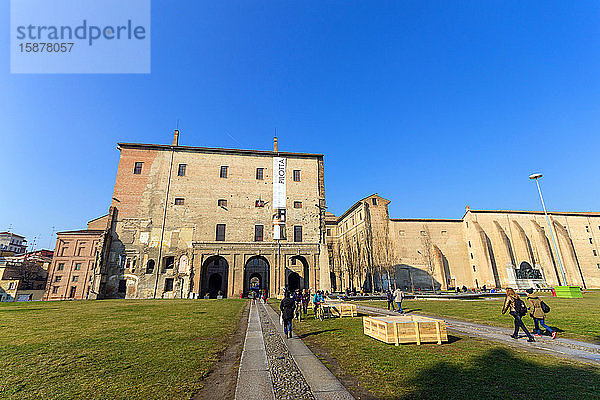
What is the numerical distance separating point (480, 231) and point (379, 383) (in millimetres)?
50234

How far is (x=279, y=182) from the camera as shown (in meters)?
41.1

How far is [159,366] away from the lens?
20.4 ft

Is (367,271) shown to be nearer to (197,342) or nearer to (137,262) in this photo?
(137,262)

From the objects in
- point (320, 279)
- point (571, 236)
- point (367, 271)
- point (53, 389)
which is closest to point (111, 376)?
point (53, 389)

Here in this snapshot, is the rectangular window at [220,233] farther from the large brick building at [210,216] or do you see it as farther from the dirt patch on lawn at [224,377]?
the dirt patch on lawn at [224,377]

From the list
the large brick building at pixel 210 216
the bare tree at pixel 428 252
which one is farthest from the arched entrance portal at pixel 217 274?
the bare tree at pixel 428 252

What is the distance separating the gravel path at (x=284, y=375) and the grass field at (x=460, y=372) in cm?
102

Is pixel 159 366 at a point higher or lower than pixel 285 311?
lower

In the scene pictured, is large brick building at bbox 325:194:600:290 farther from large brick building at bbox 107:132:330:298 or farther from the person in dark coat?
the person in dark coat

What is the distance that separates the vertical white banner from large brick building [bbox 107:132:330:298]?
0.15 m

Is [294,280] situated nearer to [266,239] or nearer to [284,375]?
[266,239]

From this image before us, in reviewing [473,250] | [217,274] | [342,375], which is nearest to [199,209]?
[217,274]

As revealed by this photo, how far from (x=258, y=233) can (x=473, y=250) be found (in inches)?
1456

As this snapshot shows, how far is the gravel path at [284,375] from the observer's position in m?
4.65
